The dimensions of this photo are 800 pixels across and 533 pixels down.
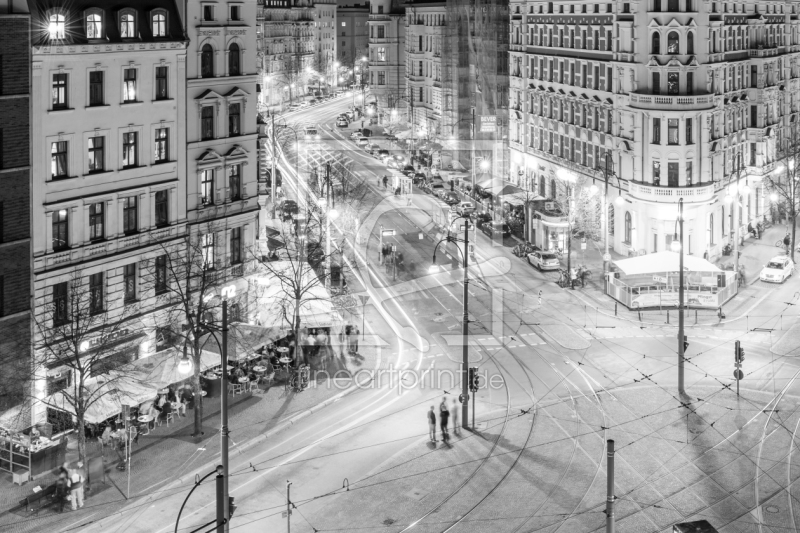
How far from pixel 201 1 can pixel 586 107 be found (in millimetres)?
41144

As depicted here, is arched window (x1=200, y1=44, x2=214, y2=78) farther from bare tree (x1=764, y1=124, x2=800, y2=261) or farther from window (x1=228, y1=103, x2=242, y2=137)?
bare tree (x1=764, y1=124, x2=800, y2=261)

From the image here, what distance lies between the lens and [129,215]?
51.1 m

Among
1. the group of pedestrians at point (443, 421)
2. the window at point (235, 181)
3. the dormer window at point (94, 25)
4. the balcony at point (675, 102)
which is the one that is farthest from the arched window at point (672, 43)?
the dormer window at point (94, 25)

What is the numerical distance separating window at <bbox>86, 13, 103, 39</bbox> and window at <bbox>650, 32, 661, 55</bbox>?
4407 centimetres

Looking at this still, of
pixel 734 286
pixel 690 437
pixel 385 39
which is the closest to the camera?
pixel 690 437

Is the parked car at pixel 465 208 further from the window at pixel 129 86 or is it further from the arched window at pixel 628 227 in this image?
the window at pixel 129 86

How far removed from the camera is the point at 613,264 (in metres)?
69.8

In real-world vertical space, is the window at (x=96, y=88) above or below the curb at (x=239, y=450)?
above

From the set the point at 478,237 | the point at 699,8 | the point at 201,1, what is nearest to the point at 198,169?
the point at 201,1

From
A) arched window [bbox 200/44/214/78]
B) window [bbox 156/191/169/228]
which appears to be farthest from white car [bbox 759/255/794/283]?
window [bbox 156/191/169/228]

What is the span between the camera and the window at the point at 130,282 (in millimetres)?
50781

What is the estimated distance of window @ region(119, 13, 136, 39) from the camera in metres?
49.5

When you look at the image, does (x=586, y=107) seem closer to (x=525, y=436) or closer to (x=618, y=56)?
(x=618, y=56)

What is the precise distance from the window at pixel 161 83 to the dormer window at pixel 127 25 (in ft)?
7.94
